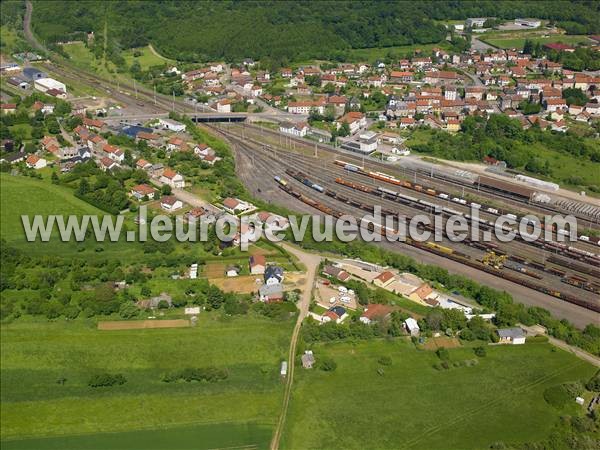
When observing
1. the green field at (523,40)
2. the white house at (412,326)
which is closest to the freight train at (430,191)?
the white house at (412,326)

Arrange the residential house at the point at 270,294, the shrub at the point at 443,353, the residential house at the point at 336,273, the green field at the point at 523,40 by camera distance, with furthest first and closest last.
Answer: the green field at the point at 523,40 → the residential house at the point at 336,273 → the residential house at the point at 270,294 → the shrub at the point at 443,353

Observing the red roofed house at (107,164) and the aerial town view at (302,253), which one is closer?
the aerial town view at (302,253)

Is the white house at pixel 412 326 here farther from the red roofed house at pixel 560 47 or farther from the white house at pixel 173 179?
the red roofed house at pixel 560 47

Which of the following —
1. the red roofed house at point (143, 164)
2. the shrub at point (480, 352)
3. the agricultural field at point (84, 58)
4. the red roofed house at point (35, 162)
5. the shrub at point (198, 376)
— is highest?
the agricultural field at point (84, 58)

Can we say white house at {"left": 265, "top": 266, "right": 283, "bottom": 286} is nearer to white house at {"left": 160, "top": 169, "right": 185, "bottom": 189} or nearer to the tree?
the tree

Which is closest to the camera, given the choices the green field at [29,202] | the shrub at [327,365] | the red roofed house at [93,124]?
the shrub at [327,365]

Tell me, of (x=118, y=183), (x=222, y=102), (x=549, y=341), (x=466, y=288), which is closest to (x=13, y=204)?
(x=118, y=183)

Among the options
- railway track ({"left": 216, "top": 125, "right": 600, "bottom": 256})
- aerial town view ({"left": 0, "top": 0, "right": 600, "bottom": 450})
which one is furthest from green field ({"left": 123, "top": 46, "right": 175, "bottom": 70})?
railway track ({"left": 216, "top": 125, "right": 600, "bottom": 256})

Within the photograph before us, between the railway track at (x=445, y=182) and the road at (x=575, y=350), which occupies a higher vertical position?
the railway track at (x=445, y=182)
